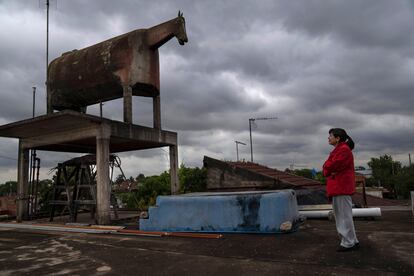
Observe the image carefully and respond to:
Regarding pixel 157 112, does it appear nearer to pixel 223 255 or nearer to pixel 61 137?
pixel 61 137

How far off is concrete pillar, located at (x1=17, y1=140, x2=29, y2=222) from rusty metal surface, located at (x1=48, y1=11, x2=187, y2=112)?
103 inches

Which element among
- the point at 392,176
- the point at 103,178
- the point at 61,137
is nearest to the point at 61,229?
the point at 103,178

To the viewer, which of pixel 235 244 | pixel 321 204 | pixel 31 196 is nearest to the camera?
pixel 235 244

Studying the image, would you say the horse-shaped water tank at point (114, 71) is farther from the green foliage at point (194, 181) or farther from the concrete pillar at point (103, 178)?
the green foliage at point (194, 181)

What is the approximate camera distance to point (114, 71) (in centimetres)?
1157

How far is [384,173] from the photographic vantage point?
2970 inches

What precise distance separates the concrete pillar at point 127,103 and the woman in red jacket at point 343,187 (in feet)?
25.7

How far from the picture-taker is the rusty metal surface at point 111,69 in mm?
11594

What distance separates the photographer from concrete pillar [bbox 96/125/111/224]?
10.7m

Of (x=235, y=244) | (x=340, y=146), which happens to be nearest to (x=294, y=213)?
(x=235, y=244)

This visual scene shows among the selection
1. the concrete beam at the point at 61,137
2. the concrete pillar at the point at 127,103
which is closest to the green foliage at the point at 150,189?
the concrete beam at the point at 61,137

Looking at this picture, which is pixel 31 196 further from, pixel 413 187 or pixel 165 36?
pixel 413 187

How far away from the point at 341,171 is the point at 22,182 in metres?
13.0

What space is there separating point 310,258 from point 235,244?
65.8 inches
